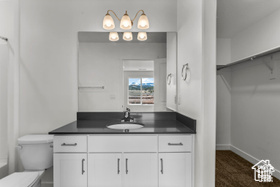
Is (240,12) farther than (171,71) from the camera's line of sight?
No

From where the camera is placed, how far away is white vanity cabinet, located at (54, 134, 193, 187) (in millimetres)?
1712

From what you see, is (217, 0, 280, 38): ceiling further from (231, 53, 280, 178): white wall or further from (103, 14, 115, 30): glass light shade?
(103, 14, 115, 30): glass light shade

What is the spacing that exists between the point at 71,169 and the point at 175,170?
1.02 meters

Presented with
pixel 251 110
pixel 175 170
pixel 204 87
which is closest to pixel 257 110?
pixel 251 110

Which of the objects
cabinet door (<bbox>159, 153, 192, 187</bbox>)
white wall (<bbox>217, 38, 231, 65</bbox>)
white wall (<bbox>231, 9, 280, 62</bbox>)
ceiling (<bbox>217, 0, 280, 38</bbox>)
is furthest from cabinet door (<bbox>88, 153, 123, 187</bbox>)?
white wall (<bbox>217, 38, 231, 65</bbox>)

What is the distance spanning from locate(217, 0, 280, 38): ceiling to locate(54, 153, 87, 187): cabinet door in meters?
2.37

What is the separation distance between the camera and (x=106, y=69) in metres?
2.36

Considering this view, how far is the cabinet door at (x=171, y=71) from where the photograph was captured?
238 cm

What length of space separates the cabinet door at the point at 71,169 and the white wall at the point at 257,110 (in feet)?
7.79

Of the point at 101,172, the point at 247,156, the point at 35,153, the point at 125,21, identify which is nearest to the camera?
the point at 101,172

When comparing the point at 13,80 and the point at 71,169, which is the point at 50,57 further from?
the point at 71,169

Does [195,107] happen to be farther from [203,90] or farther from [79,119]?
[79,119]

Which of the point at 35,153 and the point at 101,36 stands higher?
the point at 101,36

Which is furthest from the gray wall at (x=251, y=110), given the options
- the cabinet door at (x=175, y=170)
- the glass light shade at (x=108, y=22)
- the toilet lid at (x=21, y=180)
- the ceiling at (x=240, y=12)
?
the toilet lid at (x=21, y=180)
